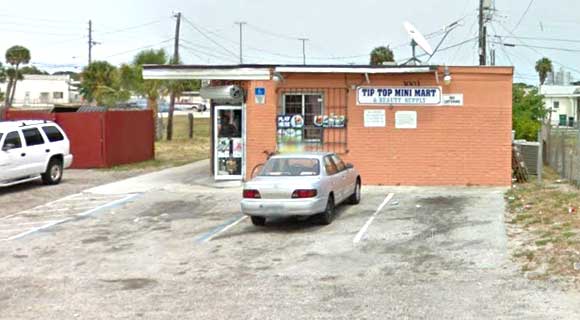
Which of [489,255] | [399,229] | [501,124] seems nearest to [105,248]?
[399,229]

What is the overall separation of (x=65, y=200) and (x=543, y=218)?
11143mm

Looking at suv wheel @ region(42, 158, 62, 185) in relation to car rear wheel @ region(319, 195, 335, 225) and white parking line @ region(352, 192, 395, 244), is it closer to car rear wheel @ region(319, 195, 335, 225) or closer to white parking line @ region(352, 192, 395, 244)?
white parking line @ region(352, 192, 395, 244)

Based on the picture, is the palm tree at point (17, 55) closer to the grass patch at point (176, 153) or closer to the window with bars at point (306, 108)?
the grass patch at point (176, 153)

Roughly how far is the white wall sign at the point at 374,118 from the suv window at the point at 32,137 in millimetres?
9209

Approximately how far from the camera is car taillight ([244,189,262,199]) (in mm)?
11961

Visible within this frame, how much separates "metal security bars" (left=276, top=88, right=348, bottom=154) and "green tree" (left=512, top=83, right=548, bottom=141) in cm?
1317

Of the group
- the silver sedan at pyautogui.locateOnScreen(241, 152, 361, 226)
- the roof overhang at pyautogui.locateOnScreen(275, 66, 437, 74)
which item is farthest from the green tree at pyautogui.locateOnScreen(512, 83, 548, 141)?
the silver sedan at pyautogui.locateOnScreen(241, 152, 361, 226)

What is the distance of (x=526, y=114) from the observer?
105ft

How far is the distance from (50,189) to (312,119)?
24.7ft

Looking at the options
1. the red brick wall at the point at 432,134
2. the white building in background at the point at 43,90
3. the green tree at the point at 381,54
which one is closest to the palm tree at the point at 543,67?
the green tree at the point at 381,54

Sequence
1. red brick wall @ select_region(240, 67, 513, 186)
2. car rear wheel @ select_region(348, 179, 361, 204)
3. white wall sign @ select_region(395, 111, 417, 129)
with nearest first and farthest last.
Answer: car rear wheel @ select_region(348, 179, 361, 204)
red brick wall @ select_region(240, 67, 513, 186)
white wall sign @ select_region(395, 111, 417, 129)

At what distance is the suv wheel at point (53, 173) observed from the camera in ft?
64.6

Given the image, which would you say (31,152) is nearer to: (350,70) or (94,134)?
(94,134)

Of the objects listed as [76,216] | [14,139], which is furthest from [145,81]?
[76,216]
